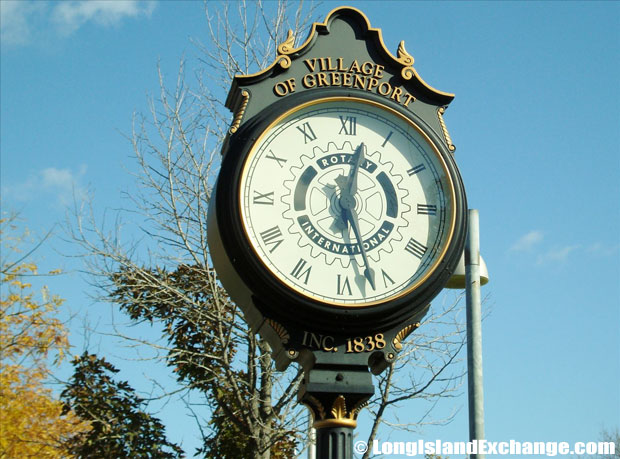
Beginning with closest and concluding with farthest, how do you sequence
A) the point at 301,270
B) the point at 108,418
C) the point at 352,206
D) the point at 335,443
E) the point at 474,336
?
the point at 335,443 < the point at 301,270 < the point at 352,206 < the point at 474,336 < the point at 108,418

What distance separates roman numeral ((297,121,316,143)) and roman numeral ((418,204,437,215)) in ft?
1.78

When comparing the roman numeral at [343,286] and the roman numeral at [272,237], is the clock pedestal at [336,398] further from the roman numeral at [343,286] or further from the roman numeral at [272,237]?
the roman numeral at [272,237]

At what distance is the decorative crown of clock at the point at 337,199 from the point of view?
3664 millimetres

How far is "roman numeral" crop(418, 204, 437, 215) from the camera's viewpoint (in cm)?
395

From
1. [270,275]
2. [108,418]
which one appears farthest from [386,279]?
[108,418]

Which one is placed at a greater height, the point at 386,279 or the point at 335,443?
the point at 386,279

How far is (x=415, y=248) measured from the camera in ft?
12.7

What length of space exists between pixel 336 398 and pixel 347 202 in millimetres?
803

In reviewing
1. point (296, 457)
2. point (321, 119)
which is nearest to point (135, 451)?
point (296, 457)

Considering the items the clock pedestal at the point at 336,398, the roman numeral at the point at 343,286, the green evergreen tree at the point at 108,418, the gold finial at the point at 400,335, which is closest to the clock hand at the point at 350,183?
the roman numeral at the point at 343,286

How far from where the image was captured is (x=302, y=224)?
3.81m

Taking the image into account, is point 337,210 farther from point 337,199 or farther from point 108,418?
point 108,418

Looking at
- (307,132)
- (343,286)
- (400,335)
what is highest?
(307,132)

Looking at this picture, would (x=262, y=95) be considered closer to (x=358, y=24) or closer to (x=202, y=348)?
(x=358, y=24)
